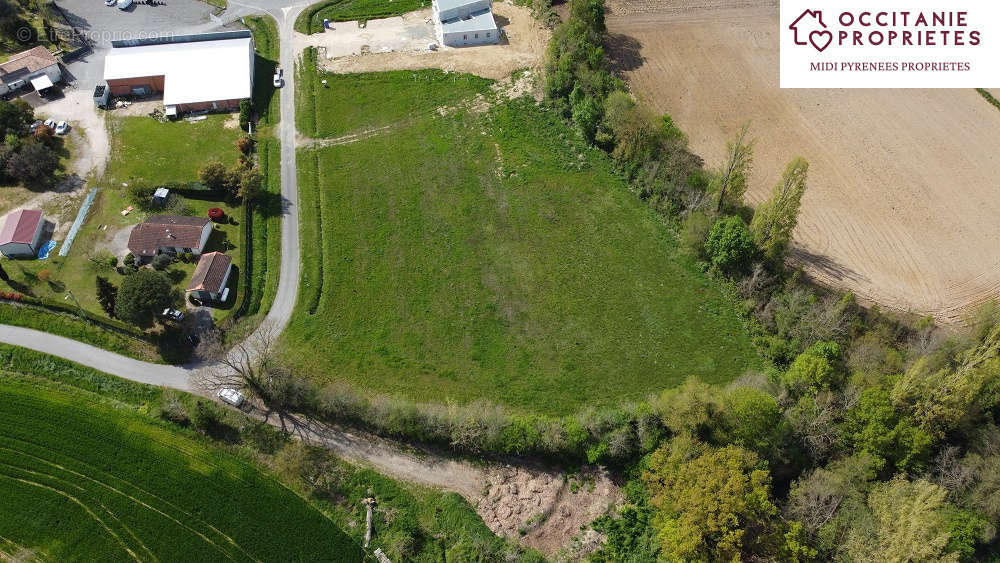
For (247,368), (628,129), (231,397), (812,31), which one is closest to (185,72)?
(247,368)

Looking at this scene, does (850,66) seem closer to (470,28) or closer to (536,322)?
(470,28)

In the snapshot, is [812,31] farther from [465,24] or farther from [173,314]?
[173,314]

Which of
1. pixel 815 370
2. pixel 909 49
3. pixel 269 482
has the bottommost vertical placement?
pixel 269 482

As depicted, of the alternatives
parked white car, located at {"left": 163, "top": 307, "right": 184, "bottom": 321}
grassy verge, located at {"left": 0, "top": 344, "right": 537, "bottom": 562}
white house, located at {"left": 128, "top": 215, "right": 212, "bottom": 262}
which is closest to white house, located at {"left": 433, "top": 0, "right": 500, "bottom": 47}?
white house, located at {"left": 128, "top": 215, "right": 212, "bottom": 262}

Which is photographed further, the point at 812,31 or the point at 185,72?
the point at 812,31

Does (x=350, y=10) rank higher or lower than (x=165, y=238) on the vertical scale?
higher

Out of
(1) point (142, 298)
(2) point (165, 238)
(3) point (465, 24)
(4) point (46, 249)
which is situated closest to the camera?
(1) point (142, 298)
